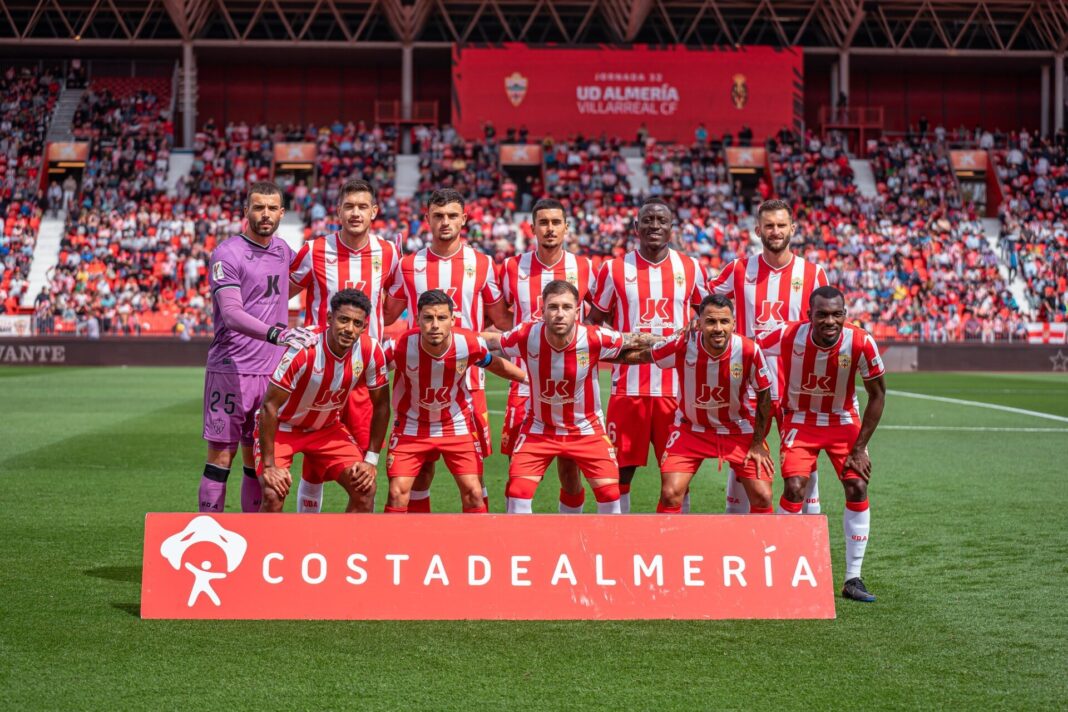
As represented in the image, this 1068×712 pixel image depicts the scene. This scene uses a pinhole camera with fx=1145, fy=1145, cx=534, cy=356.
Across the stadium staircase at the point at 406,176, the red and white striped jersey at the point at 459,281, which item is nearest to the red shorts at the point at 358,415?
the red and white striped jersey at the point at 459,281

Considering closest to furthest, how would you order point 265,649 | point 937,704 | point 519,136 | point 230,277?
point 937,704
point 265,649
point 230,277
point 519,136

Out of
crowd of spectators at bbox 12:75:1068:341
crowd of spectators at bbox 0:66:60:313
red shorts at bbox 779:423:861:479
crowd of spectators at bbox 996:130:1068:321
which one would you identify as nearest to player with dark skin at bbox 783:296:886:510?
red shorts at bbox 779:423:861:479

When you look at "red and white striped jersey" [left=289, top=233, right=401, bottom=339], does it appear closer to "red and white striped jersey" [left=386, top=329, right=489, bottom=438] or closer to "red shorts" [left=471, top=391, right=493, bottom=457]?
"red and white striped jersey" [left=386, top=329, right=489, bottom=438]

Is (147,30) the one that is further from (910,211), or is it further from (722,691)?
(722,691)

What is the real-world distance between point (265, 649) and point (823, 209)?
3345cm

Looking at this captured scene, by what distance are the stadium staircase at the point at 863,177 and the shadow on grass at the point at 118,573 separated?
1324 inches

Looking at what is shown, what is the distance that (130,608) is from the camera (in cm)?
552

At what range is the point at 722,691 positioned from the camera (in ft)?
14.2

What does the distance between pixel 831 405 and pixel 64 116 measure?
39231 millimetres

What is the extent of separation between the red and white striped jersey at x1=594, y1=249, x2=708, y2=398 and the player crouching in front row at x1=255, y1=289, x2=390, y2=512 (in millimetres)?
1650

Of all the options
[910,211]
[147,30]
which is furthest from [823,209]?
[147,30]

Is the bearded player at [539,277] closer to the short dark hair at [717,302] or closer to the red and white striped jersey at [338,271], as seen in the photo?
the red and white striped jersey at [338,271]

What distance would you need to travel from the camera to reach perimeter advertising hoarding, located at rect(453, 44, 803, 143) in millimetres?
39375

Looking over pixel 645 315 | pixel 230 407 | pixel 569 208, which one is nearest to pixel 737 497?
pixel 645 315
